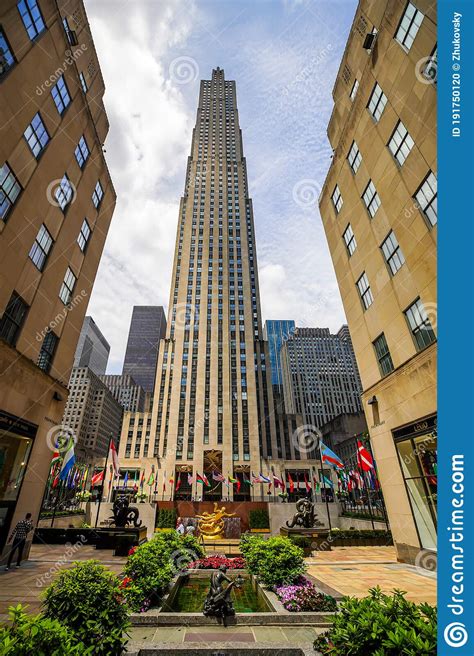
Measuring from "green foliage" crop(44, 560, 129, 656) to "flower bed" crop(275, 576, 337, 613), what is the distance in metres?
5.21

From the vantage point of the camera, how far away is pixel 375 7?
18078 millimetres

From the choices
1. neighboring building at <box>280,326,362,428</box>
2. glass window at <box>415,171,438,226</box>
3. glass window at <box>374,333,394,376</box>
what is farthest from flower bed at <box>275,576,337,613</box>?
neighboring building at <box>280,326,362,428</box>

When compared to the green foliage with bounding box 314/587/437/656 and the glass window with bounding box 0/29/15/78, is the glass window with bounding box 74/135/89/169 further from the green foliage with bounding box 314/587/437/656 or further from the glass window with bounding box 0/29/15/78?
the green foliage with bounding box 314/587/437/656

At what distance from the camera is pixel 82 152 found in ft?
73.1

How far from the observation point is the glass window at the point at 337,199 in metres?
24.1

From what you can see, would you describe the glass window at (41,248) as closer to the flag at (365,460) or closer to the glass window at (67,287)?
the glass window at (67,287)

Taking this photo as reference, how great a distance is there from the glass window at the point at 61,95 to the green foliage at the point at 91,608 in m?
22.2

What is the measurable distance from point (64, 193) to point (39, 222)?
3.99 meters

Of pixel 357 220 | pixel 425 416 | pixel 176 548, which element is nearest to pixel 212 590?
pixel 176 548

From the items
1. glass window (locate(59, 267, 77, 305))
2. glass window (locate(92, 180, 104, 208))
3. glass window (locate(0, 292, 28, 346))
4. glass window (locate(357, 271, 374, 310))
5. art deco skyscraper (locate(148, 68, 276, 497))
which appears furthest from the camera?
art deco skyscraper (locate(148, 68, 276, 497))

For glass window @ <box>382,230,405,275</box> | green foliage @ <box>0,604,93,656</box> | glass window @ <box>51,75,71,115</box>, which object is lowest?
green foliage @ <box>0,604,93,656</box>

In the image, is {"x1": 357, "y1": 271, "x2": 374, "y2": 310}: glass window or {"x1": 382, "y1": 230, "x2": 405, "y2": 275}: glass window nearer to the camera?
{"x1": 382, "y1": 230, "x2": 405, "y2": 275}: glass window

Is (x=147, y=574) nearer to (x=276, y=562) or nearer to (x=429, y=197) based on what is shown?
(x=276, y=562)

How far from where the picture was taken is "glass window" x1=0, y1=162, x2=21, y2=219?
1412 centimetres
